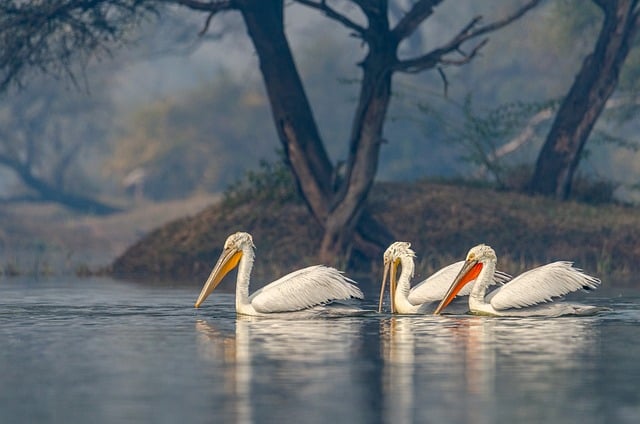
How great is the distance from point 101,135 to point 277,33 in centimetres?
6329

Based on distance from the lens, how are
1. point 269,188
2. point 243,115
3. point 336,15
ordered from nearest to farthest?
point 336,15
point 269,188
point 243,115

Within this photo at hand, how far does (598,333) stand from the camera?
53.0 ft

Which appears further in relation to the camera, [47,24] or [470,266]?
[47,24]

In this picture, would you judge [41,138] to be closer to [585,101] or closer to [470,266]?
[585,101]

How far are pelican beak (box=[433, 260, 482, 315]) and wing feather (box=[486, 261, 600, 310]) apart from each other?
21.6 inches

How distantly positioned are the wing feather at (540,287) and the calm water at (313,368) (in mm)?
255

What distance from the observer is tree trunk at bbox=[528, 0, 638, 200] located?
105 ft

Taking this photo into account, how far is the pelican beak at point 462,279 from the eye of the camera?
59.7ft

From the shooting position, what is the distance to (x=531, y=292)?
57.7ft

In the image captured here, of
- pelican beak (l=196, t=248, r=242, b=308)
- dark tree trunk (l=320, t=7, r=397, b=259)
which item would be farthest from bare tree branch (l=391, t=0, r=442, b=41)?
pelican beak (l=196, t=248, r=242, b=308)

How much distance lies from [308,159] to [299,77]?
1.45 m

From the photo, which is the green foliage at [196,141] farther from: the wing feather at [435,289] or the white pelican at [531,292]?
the white pelican at [531,292]

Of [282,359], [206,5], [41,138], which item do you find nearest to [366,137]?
[206,5]

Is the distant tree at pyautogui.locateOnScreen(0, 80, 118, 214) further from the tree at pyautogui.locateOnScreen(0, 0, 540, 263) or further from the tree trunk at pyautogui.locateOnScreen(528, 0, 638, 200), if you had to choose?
the tree at pyautogui.locateOnScreen(0, 0, 540, 263)
